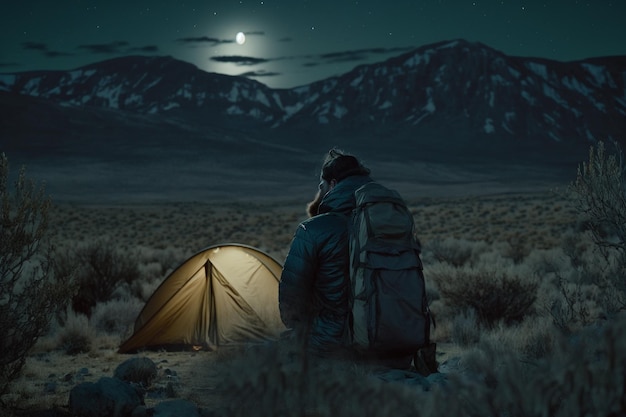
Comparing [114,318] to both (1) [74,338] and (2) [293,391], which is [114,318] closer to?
(1) [74,338]

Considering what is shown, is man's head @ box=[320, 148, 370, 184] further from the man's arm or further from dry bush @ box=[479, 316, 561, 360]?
dry bush @ box=[479, 316, 561, 360]

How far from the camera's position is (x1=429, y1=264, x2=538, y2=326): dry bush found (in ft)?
30.3

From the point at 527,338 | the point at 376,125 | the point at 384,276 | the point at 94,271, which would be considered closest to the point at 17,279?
the point at 384,276

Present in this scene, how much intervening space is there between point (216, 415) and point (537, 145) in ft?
488

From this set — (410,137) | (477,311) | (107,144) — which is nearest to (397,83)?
(410,137)

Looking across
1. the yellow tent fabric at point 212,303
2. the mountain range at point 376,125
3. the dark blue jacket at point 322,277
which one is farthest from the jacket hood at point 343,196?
the mountain range at point 376,125

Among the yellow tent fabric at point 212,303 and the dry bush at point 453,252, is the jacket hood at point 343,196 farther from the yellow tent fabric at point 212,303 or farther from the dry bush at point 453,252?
the dry bush at point 453,252

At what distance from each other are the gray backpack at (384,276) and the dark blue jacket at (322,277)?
8.3 inches

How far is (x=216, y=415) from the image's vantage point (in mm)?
2434

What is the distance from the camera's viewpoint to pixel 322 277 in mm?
4688

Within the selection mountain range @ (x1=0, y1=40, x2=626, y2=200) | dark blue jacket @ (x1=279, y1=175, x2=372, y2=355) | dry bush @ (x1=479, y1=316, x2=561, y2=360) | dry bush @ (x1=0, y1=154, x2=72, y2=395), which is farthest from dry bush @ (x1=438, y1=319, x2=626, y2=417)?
mountain range @ (x1=0, y1=40, x2=626, y2=200)

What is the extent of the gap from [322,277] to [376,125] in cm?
15481

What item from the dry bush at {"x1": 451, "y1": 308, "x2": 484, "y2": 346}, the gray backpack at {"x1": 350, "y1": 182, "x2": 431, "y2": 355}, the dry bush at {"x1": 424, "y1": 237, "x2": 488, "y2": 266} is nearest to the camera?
the gray backpack at {"x1": 350, "y1": 182, "x2": 431, "y2": 355}

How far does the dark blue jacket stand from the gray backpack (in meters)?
0.21
